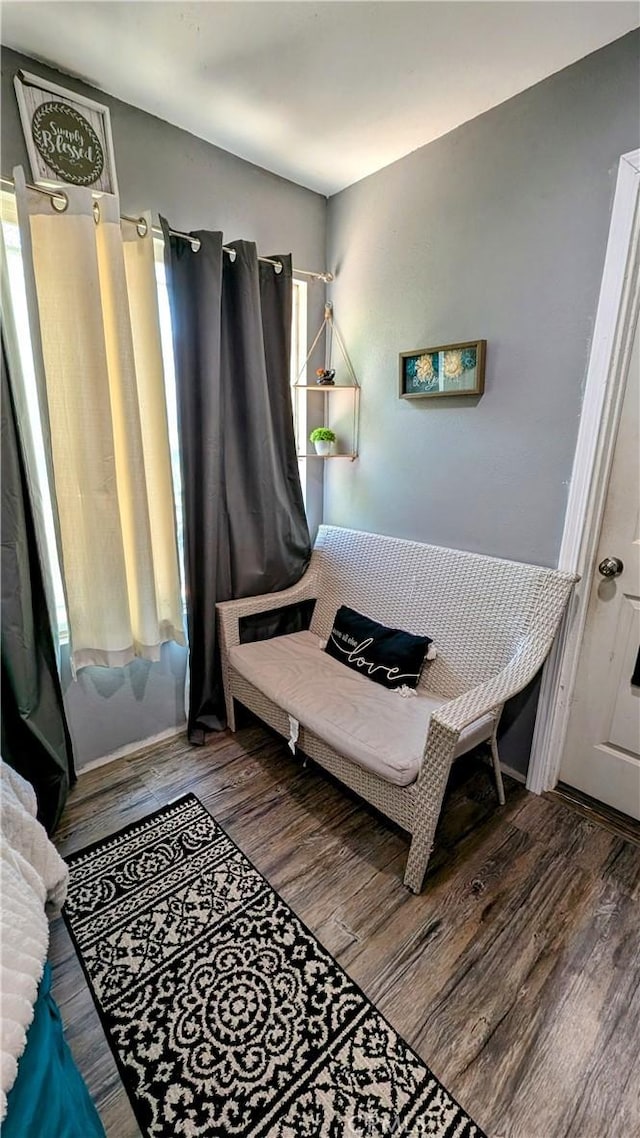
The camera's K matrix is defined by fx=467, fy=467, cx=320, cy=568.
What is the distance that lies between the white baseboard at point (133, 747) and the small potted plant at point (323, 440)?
4.90 ft

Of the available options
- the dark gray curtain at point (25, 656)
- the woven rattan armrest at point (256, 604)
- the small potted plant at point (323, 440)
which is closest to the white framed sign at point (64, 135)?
the dark gray curtain at point (25, 656)

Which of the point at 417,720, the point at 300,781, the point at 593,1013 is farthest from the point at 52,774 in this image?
the point at 593,1013

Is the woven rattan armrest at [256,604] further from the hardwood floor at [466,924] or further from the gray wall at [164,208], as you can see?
the hardwood floor at [466,924]

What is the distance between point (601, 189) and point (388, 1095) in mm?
2469

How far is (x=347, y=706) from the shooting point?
1.71 m

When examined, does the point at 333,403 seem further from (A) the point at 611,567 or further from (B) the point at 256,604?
(A) the point at 611,567

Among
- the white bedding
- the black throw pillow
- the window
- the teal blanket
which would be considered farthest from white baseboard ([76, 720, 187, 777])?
the teal blanket

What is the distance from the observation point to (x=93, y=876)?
151 cm

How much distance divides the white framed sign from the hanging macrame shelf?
1.05m

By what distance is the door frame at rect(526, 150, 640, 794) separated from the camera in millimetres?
1422

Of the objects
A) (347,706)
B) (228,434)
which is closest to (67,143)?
(228,434)

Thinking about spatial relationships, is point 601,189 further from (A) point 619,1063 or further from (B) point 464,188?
(A) point 619,1063

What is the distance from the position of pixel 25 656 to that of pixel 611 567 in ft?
6.74

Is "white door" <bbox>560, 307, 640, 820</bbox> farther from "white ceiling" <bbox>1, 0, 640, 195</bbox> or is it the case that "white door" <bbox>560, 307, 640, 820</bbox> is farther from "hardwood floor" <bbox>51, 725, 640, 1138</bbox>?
"white ceiling" <bbox>1, 0, 640, 195</bbox>
